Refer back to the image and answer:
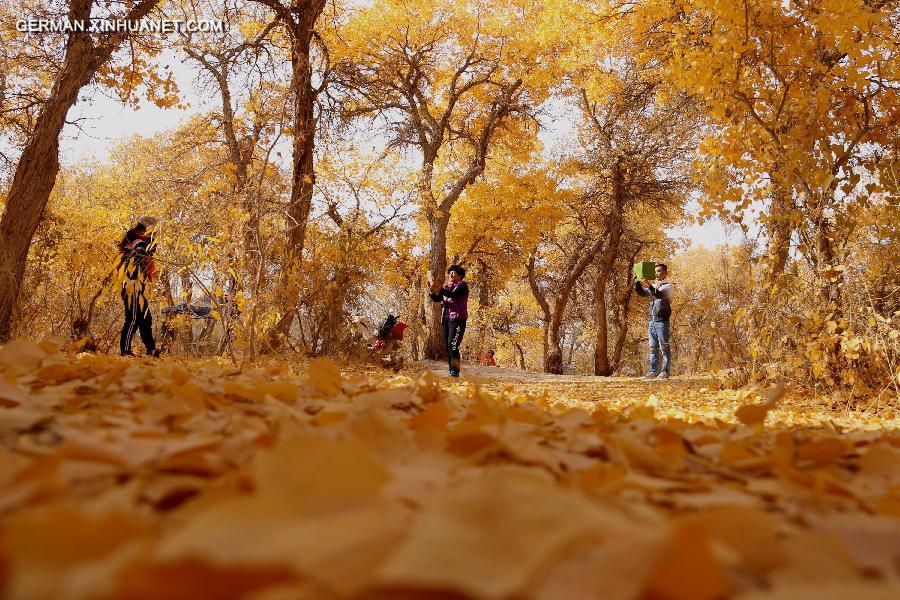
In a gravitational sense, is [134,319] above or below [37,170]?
below

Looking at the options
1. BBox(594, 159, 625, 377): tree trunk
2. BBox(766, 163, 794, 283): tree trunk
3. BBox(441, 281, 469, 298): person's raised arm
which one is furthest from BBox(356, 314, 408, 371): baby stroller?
BBox(594, 159, 625, 377): tree trunk

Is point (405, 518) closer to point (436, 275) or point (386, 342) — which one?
point (386, 342)

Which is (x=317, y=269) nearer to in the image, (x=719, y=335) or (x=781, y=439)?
(x=719, y=335)

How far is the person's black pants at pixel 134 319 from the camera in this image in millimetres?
5508

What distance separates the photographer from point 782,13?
5.14 metres

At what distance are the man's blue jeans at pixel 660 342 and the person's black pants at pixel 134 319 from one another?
6.20m

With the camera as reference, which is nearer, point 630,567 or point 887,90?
point 630,567

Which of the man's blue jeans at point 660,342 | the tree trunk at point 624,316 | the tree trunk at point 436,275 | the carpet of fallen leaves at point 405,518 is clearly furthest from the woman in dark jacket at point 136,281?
the tree trunk at point 624,316

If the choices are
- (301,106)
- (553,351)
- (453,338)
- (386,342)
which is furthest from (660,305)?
(553,351)

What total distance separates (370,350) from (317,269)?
140 cm

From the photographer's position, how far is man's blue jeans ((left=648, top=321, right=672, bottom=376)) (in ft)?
25.7

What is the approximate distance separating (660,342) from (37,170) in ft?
24.4

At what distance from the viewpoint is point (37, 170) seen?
16.8 ft

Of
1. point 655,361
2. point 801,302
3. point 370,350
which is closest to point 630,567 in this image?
point 801,302
